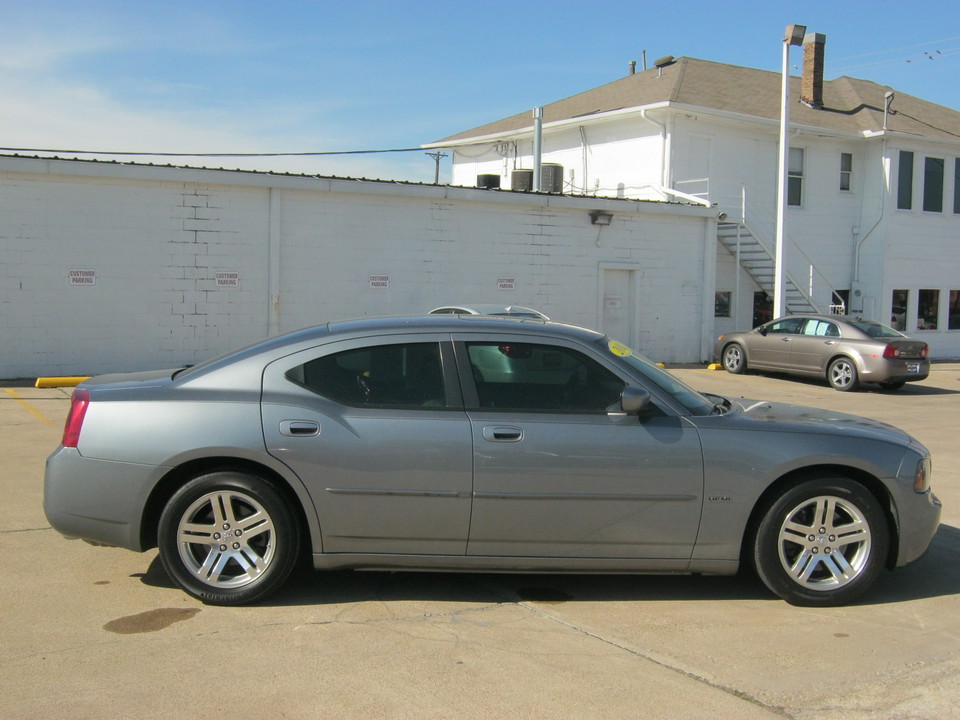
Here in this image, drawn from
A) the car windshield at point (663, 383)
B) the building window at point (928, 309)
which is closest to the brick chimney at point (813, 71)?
the building window at point (928, 309)

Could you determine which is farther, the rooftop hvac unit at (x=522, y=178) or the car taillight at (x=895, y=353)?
the rooftop hvac unit at (x=522, y=178)

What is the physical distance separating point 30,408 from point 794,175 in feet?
65.6

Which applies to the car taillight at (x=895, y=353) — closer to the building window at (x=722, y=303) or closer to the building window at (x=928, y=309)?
the building window at (x=722, y=303)

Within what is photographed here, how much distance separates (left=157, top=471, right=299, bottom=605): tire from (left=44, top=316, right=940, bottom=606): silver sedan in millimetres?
11

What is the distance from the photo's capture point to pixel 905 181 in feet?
83.8

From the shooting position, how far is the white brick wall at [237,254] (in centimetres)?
1499

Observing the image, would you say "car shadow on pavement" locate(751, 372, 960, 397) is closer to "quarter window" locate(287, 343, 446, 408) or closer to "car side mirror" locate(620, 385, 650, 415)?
"car side mirror" locate(620, 385, 650, 415)

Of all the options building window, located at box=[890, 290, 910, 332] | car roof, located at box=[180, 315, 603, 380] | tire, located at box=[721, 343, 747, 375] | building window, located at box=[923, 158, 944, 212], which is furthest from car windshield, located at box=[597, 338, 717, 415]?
building window, located at box=[923, 158, 944, 212]

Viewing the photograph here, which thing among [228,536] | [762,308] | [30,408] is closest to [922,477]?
[228,536]

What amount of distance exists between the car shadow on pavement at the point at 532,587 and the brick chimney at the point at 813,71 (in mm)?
23232

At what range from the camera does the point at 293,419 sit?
488 centimetres

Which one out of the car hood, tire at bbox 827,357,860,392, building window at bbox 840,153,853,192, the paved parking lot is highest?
building window at bbox 840,153,853,192

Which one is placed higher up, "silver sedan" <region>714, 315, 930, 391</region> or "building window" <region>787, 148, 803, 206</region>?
"building window" <region>787, 148, 803, 206</region>

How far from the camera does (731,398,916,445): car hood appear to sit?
5109 millimetres
